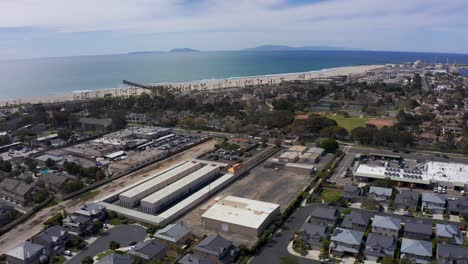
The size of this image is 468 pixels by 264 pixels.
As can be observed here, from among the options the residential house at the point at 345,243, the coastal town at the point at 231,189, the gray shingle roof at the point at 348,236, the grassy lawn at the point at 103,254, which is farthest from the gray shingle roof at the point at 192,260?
the gray shingle roof at the point at 348,236

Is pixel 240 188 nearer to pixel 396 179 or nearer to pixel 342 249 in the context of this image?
pixel 342 249

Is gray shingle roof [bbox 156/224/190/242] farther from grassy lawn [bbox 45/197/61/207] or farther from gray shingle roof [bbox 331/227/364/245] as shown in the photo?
grassy lawn [bbox 45/197/61/207]

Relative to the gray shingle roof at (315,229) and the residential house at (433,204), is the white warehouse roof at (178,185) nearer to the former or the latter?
the gray shingle roof at (315,229)

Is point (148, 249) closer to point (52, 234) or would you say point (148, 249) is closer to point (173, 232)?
point (173, 232)

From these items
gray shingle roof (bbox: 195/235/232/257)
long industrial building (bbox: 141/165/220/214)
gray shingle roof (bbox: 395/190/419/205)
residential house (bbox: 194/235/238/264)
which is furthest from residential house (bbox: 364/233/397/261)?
long industrial building (bbox: 141/165/220/214)

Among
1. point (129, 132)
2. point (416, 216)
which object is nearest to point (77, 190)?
point (129, 132)

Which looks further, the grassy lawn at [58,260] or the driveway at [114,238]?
the driveway at [114,238]

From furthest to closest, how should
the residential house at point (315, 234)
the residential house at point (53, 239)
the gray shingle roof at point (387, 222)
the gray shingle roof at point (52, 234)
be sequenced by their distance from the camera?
the gray shingle roof at point (387, 222), the residential house at point (315, 234), the gray shingle roof at point (52, 234), the residential house at point (53, 239)

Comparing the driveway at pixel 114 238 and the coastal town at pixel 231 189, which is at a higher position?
the coastal town at pixel 231 189
